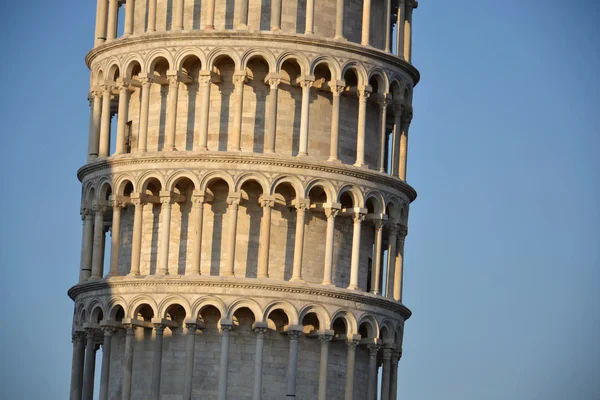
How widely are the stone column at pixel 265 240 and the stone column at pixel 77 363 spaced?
A: 23.9 ft

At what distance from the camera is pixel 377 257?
77000 mm

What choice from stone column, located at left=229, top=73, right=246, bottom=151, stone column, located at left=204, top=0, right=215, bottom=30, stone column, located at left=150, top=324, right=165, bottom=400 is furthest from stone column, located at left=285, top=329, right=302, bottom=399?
stone column, located at left=204, top=0, right=215, bottom=30

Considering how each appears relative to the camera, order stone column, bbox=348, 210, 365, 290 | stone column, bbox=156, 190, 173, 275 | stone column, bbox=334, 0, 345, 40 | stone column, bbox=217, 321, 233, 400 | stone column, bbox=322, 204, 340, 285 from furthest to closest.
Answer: stone column, bbox=334, 0, 345, 40 → stone column, bbox=348, 210, 365, 290 → stone column, bbox=322, 204, 340, 285 → stone column, bbox=156, 190, 173, 275 → stone column, bbox=217, 321, 233, 400

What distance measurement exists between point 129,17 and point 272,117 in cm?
680

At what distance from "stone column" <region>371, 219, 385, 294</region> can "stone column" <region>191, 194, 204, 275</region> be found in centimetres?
607

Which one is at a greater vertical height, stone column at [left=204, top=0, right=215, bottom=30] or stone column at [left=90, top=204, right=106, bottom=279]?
stone column at [left=204, top=0, right=215, bottom=30]

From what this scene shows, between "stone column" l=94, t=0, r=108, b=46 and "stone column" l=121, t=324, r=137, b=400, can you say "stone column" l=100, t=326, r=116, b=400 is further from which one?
"stone column" l=94, t=0, r=108, b=46

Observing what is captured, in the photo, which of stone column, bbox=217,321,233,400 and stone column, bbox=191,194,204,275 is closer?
stone column, bbox=217,321,233,400

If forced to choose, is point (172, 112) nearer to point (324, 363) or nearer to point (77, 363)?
point (77, 363)

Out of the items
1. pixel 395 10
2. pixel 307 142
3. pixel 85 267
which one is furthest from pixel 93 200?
pixel 395 10

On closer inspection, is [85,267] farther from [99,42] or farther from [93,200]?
[99,42]

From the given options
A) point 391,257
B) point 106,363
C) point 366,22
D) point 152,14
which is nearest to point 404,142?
point 391,257

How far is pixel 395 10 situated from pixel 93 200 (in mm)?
12866

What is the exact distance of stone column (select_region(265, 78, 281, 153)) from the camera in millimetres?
75625
